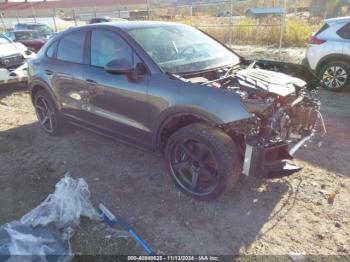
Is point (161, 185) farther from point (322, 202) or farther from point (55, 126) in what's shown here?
point (55, 126)

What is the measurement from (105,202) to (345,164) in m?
2.96

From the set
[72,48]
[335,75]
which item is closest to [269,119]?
[72,48]

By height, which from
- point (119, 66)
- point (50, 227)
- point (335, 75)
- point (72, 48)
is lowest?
point (50, 227)

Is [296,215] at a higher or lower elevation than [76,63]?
lower

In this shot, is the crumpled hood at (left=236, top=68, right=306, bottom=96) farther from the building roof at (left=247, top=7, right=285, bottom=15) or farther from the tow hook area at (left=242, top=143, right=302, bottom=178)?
the building roof at (left=247, top=7, right=285, bottom=15)

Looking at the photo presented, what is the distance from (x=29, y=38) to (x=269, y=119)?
40.0 ft

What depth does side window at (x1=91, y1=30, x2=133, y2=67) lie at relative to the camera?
11.9 feet

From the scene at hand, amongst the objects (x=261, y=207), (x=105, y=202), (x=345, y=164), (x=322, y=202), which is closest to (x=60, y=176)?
(x=105, y=202)

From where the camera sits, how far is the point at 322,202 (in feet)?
10.6

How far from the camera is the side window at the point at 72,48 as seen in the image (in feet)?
13.9

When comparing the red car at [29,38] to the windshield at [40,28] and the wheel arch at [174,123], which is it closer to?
the windshield at [40,28]

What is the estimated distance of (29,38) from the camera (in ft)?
41.0

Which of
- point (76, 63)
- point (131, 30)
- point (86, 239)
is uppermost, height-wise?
point (131, 30)

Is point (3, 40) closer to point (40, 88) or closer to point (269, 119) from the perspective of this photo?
point (40, 88)
